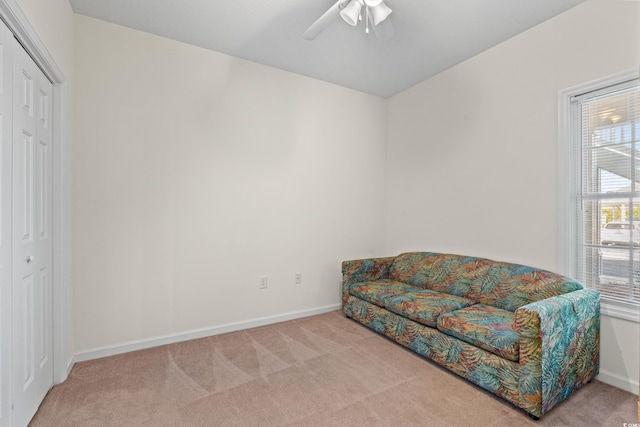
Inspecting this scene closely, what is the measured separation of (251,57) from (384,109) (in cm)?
189

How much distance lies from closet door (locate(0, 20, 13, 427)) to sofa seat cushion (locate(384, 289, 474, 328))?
249 centimetres

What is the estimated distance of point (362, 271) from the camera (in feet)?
11.2

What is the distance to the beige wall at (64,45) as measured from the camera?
1.72m

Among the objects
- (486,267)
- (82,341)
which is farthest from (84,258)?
(486,267)

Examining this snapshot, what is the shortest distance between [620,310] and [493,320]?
2.72 ft

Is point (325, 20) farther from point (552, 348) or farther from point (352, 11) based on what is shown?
point (552, 348)

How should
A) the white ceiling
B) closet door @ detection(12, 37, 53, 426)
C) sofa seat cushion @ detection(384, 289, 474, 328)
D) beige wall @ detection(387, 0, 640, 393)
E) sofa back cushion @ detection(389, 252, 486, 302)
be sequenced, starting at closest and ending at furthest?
Answer: closet door @ detection(12, 37, 53, 426) → beige wall @ detection(387, 0, 640, 393) → the white ceiling → sofa seat cushion @ detection(384, 289, 474, 328) → sofa back cushion @ detection(389, 252, 486, 302)

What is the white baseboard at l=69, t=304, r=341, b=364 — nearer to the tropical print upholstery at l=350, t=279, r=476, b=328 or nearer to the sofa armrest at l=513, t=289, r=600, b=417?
the tropical print upholstery at l=350, t=279, r=476, b=328

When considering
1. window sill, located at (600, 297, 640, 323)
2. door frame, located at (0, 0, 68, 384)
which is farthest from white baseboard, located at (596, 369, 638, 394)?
door frame, located at (0, 0, 68, 384)

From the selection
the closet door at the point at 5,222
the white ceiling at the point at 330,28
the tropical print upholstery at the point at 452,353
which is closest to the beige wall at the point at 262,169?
the white ceiling at the point at 330,28

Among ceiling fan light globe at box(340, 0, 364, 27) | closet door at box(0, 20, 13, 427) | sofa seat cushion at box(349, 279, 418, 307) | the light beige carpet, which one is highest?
ceiling fan light globe at box(340, 0, 364, 27)

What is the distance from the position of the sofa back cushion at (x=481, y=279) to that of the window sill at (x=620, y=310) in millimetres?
201

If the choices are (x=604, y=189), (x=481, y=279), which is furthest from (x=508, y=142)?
(x=481, y=279)

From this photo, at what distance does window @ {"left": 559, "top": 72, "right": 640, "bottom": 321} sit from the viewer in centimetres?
207
